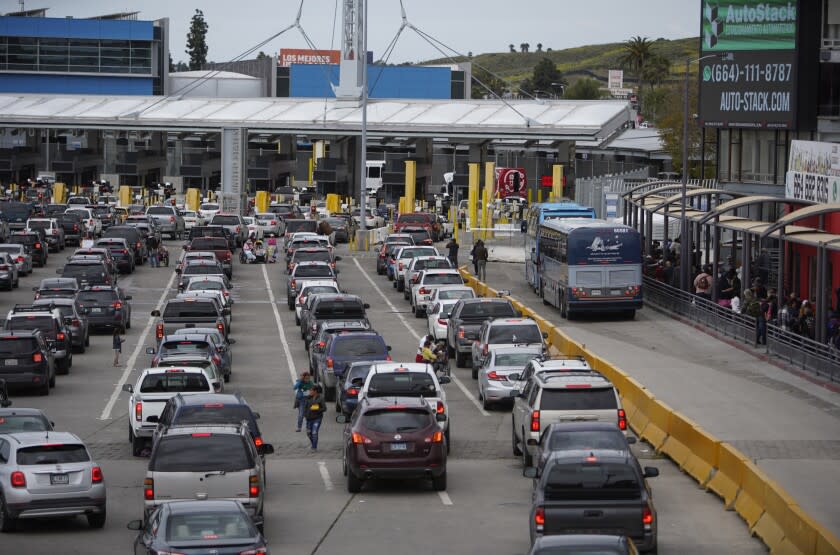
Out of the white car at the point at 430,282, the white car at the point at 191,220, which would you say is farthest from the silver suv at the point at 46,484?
the white car at the point at 191,220

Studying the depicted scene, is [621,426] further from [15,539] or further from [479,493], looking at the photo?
[15,539]

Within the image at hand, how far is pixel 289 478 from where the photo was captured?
25.2m

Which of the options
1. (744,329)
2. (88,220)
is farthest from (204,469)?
(88,220)

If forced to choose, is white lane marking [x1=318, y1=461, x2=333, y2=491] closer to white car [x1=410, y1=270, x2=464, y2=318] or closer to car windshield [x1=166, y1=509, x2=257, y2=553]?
car windshield [x1=166, y1=509, x2=257, y2=553]

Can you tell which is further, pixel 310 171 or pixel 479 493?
pixel 310 171

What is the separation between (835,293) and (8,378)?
20.2 meters

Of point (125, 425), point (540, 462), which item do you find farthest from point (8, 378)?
point (540, 462)

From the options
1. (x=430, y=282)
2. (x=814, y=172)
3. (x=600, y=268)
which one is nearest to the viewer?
(x=814, y=172)

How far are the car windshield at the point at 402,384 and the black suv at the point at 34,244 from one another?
40.3 metres

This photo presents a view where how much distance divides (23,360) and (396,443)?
13.3m

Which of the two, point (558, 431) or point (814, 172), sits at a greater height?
point (814, 172)

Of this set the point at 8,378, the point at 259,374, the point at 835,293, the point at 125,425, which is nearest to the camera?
the point at 125,425

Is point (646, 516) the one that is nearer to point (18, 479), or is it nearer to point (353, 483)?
point (353, 483)

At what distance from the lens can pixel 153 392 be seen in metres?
27.1
